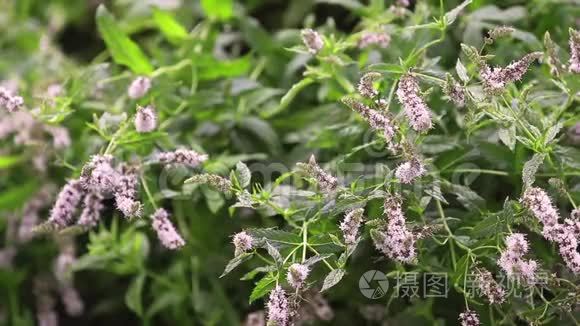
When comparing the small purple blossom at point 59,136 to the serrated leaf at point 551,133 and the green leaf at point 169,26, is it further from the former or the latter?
the serrated leaf at point 551,133

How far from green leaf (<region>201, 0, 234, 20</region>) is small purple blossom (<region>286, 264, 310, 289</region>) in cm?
68

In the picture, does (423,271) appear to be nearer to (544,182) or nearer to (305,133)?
(544,182)

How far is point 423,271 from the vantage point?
104 centimetres

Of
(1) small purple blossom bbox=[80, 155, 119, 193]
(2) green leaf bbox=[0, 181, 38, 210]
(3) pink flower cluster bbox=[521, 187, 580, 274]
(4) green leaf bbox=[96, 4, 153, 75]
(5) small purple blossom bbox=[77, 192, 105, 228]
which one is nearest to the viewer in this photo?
(3) pink flower cluster bbox=[521, 187, 580, 274]

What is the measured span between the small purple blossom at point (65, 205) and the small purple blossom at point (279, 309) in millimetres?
354

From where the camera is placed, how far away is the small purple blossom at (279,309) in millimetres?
864

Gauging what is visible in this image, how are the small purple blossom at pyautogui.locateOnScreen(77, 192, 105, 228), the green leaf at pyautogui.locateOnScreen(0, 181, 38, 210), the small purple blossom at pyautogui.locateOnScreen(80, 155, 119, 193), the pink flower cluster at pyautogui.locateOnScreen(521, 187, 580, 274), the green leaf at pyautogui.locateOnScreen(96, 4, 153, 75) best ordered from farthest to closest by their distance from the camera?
the green leaf at pyautogui.locateOnScreen(0, 181, 38, 210), the green leaf at pyautogui.locateOnScreen(96, 4, 153, 75), the small purple blossom at pyautogui.locateOnScreen(77, 192, 105, 228), the small purple blossom at pyautogui.locateOnScreen(80, 155, 119, 193), the pink flower cluster at pyautogui.locateOnScreen(521, 187, 580, 274)

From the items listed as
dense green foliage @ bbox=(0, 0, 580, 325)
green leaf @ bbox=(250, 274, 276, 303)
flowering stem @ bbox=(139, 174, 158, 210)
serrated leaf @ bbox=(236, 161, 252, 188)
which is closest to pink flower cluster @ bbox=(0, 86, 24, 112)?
dense green foliage @ bbox=(0, 0, 580, 325)

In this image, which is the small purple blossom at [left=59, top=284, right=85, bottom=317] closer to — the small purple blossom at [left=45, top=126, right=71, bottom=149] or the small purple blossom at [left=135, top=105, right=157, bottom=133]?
the small purple blossom at [left=45, top=126, right=71, bottom=149]


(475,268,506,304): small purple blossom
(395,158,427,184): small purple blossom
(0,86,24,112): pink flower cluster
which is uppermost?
(0,86,24,112): pink flower cluster

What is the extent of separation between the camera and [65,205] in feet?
3.45

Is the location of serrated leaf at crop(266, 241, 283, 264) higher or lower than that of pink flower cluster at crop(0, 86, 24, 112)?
lower

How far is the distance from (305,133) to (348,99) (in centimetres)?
38

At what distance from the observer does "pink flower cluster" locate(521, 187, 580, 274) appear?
2.80ft
